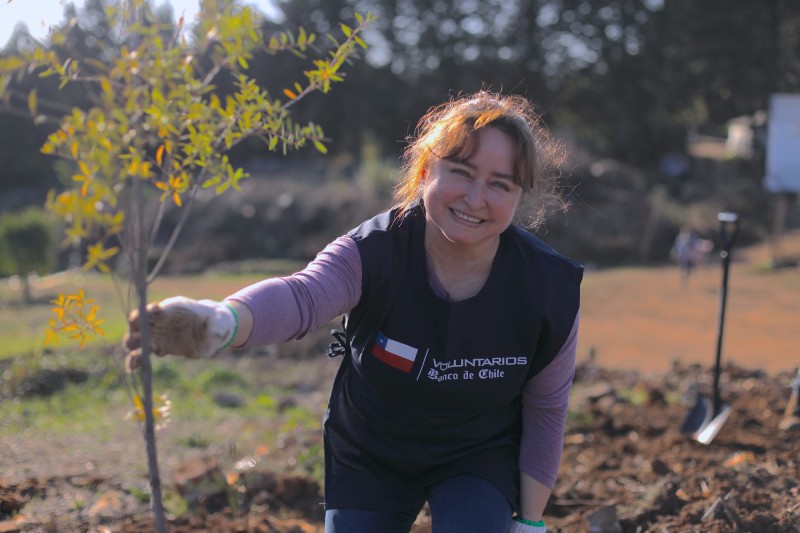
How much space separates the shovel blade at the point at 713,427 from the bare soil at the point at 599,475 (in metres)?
0.04

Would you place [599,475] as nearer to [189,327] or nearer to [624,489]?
[624,489]

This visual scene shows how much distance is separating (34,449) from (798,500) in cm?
461

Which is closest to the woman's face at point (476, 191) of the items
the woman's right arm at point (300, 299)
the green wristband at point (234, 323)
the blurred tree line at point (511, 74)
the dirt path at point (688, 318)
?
the woman's right arm at point (300, 299)

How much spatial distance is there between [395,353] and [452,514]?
487 millimetres

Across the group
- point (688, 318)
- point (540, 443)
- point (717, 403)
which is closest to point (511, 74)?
point (688, 318)

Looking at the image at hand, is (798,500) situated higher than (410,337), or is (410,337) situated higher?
(410,337)

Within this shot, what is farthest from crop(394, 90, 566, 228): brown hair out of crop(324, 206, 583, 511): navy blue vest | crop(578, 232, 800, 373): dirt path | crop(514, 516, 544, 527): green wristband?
crop(578, 232, 800, 373): dirt path

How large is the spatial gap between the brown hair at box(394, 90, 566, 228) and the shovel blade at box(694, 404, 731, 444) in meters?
3.20

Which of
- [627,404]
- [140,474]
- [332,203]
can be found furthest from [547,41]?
[140,474]

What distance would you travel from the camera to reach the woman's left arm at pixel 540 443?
8.79 ft

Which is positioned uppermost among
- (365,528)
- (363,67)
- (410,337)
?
(363,67)

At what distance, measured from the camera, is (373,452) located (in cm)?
260

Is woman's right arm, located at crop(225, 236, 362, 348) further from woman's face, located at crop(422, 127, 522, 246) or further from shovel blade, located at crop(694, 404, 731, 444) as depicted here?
shovel blade, located at crop(694, 404, 731, 444)

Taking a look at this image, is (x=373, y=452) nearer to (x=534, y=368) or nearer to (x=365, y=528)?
(x=365, y=528)
